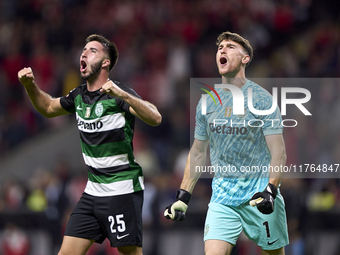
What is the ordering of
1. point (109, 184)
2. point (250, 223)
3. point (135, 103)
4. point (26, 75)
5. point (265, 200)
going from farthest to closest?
1. point (26, 75)
2. point (109, 184)
3. point (250, 223)
4. point (135, 103)
5. point (265, 200)

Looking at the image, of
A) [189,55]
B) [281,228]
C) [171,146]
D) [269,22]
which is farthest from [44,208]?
[269,22]

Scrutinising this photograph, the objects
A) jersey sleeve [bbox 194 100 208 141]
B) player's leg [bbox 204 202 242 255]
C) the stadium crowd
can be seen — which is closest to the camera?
player's leg [bbox 204 202 242 255]

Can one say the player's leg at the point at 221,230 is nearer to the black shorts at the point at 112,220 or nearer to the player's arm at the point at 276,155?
the player's arm at the point at 276,155

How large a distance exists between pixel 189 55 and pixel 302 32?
2.71m

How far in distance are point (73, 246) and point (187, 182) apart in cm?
123

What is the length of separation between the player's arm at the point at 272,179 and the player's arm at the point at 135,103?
1.07 m

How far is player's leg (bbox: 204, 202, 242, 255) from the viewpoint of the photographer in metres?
5.71

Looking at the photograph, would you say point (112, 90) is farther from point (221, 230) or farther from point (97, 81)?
point (221, 230)

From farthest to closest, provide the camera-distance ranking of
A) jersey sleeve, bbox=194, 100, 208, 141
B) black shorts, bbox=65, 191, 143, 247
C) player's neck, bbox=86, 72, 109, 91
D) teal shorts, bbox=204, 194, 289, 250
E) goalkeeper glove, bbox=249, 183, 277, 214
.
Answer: player's neck, bbox=86, 72, 109, 91 → jersey sleeve, bbox=194, 100, 208, 141 → black shorts, bbox=65, 191, 143, 247 → teal shorts, bbox=204, 194, 289, 250 → goalkeeper glove, bbox=249, 183, 277, 214

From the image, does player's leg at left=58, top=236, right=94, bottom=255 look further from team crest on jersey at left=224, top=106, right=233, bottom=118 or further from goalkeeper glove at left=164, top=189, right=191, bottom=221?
Result: team crest on jersey at left=224, top=106, right=233, bottom=118

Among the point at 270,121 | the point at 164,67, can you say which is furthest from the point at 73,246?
the point at 164,67

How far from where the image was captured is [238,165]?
5902 millimetres

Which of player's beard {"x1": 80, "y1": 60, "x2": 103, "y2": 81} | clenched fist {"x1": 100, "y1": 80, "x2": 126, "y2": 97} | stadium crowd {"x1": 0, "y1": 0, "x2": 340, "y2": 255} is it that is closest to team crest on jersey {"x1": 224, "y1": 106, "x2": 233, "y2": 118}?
clenched fist {"x1": 100, "y1": 80, "x2": 126, "y2": 97}

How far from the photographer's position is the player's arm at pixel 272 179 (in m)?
5.38
